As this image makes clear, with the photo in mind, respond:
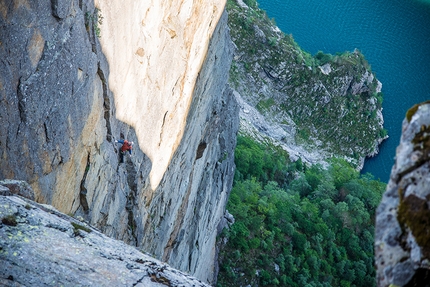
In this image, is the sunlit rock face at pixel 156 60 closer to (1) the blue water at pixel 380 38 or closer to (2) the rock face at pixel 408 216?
(2) the rock face at pixel 408 216

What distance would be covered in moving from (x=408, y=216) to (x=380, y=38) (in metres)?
98.2

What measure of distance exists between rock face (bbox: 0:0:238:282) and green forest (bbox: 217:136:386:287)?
45.1ft

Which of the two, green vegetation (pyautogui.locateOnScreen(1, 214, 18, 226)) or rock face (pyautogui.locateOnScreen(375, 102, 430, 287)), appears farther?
green vegetation (pyautogui.locateOnScreen(1, 214, 18, 226))

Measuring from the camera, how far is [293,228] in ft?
153

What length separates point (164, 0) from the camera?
16.6 meters

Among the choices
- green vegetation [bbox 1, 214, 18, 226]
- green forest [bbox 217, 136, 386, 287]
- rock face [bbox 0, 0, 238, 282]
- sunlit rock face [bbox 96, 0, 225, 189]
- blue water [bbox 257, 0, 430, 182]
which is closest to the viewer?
green vegetation [bbox 1, 214, 18, 226]

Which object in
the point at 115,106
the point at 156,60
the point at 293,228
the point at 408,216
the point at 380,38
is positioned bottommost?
the point at 408,216

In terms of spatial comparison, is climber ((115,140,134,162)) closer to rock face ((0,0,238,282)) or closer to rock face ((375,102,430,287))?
rock face ((0,0,238,282))

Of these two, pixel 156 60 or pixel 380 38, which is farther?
pixel 380 38

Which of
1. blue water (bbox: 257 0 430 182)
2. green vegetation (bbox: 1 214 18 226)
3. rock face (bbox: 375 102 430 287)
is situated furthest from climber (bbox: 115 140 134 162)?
blue water (bbox: 257 0 430 182)

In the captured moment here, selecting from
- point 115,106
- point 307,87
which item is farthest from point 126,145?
point 307,87

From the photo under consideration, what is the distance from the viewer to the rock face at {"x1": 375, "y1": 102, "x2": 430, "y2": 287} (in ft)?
16.0

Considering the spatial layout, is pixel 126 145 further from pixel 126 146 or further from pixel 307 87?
pixel 307 87

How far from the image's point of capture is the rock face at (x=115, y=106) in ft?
33.1
